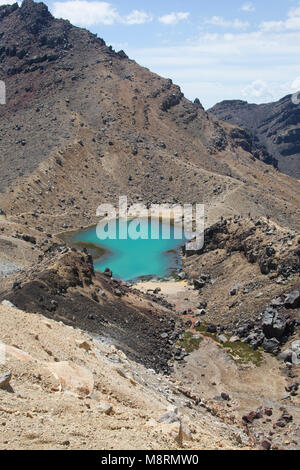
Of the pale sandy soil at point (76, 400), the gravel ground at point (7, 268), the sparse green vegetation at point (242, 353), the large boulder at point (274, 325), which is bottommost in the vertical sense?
the sparse green vegetation at point (242, 353)

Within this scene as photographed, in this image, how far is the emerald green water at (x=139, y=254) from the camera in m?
75.7

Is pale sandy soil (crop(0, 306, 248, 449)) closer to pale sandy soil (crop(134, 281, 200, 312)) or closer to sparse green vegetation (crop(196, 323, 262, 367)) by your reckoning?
sparse green vegetation (crop(196, 323, 262, 367))

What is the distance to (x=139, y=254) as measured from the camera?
277ft

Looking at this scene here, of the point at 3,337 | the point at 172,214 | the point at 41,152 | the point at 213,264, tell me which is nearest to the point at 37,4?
the point at 41,152

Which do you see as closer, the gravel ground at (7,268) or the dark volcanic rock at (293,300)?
the dark volcanic rock at (293,300)

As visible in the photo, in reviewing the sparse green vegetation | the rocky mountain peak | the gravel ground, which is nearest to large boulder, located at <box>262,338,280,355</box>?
the sparse green vegetation

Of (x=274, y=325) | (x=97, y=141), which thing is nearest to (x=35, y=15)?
(x=97, y=141)

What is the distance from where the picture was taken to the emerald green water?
248ft

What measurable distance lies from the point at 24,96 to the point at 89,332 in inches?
4537

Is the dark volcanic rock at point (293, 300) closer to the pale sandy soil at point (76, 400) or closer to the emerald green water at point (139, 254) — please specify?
the pale sandy soil at point (76, 400)

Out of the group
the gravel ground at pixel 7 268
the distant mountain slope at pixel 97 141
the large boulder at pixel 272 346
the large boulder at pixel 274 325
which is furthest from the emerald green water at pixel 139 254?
the large boulder at pixel 272 346

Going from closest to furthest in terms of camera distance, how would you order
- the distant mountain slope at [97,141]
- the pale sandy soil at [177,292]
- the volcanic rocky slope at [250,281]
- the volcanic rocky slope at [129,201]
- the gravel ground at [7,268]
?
the volcanic rocky slope at [129,201]
the volcanic rocky slope at [250,281]
the pale sandy soil at [177,292]
the gravel ground at [7,268]
the distant mountain slope at [97,141]

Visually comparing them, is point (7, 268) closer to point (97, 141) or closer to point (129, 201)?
point (129, 201)
